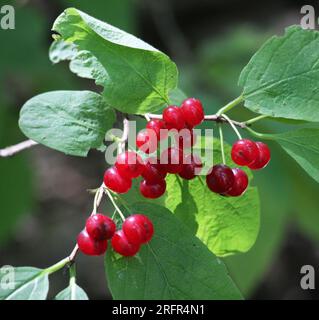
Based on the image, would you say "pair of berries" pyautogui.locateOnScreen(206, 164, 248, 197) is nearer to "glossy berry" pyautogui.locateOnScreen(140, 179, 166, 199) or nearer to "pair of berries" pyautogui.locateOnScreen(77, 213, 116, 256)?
"glossy berry" pyautogui.locateOnScreen(140, 179, 166, 199)

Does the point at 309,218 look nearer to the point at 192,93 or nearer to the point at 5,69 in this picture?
the point at 192,93

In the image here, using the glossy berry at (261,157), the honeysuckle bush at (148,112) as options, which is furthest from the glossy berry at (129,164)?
the glossy berry at (261,157)

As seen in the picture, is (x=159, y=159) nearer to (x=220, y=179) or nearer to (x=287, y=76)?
(x=220, y=179)

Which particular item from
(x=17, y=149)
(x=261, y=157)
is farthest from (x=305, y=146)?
(x=17, y=149)

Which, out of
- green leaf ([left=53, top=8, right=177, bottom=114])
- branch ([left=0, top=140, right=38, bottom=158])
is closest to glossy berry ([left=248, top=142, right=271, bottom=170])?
green leaf ([left=53, top=8, right=177, bottom=114])

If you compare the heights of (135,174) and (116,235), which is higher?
(135,174)

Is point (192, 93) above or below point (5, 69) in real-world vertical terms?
below

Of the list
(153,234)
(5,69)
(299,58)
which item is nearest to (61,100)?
(153,234)
